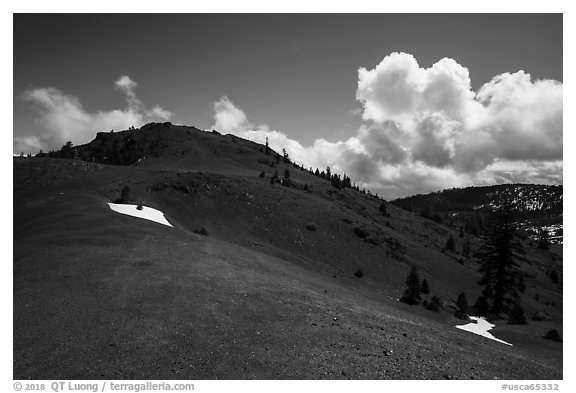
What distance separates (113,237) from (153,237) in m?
4.06

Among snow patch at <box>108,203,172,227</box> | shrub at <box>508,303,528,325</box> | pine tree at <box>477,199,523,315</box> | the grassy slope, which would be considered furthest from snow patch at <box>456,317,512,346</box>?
snow patch at <box>108,203,172,227</box>

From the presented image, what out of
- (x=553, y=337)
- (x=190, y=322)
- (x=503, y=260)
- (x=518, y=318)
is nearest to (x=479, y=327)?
(x=553, y=337)

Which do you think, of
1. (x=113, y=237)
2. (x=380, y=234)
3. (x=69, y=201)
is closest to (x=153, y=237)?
(x=113, y=237)

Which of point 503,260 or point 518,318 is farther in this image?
point 503,260

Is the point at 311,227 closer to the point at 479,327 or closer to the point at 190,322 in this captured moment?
the point at 479,327

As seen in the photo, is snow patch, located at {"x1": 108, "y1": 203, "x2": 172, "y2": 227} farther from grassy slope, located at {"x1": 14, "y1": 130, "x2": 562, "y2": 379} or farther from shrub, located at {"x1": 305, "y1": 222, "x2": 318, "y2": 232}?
shrub, located at {"x1": 305, "y1": 222, "x2": 318, "y2": 232}

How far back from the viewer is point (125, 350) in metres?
16.2

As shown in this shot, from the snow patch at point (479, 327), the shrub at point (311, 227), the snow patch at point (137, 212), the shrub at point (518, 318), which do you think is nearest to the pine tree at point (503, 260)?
the shrub at point (518, 318)

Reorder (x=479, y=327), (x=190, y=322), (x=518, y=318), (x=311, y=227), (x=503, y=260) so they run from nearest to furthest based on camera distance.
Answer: (x=190, y=322) < (x=479, y=327) < (x=518, y=318) < (x=503, y=260) < (x=311, y=227)

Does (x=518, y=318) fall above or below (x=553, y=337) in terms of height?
above

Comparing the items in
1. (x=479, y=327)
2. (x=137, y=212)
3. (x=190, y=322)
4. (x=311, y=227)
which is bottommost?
(x=479, y=327)

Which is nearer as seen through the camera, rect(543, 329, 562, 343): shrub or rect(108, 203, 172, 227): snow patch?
rect(543, 329, 562, 343): shrub

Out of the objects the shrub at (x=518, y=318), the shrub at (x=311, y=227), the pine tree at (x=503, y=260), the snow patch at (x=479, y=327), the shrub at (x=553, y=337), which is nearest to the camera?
the shrub at (x=553, y=337)

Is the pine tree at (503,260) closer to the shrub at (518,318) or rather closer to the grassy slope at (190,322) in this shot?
the shrub at (518,318)
